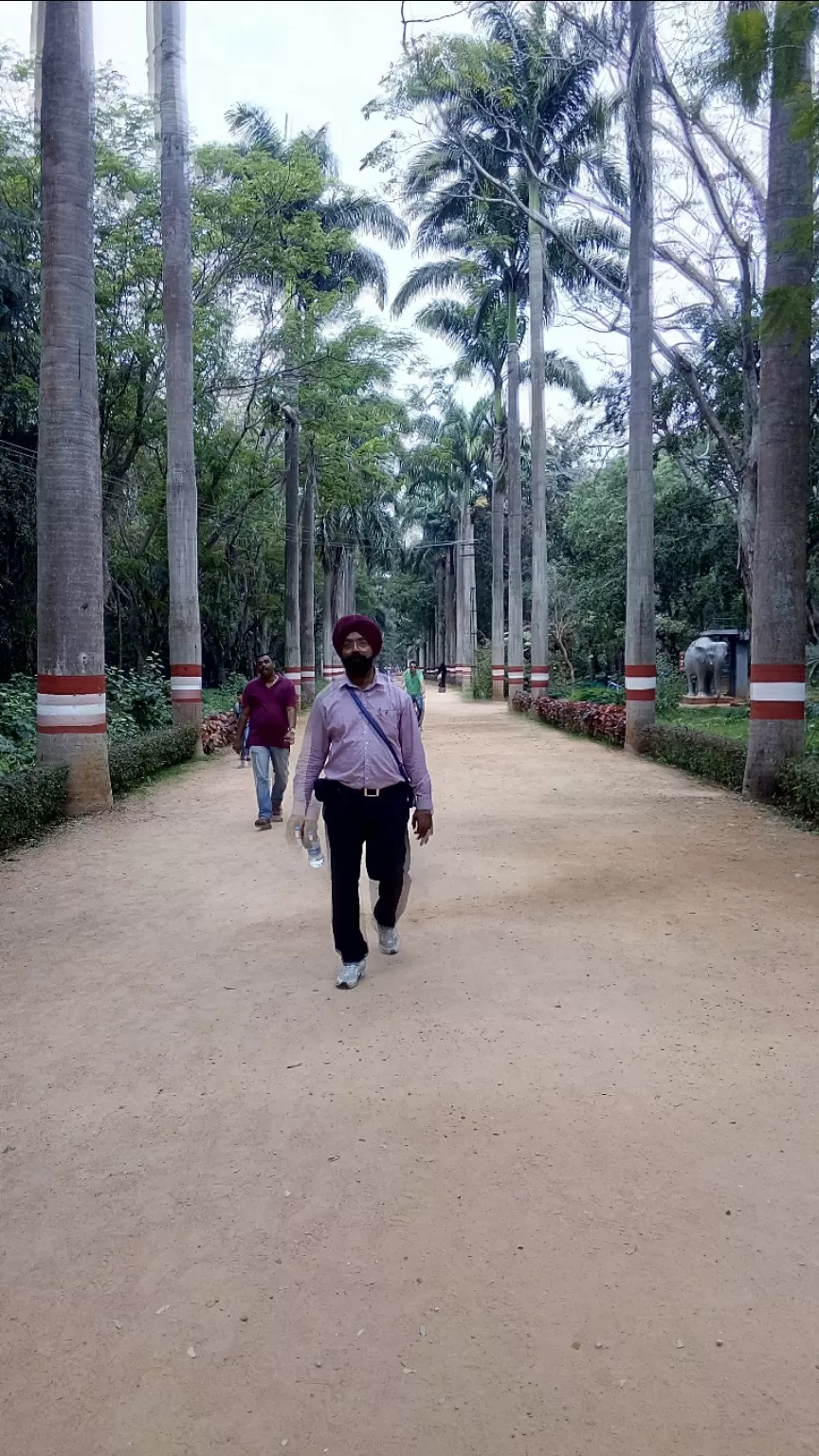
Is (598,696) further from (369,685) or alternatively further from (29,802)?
(369,685)

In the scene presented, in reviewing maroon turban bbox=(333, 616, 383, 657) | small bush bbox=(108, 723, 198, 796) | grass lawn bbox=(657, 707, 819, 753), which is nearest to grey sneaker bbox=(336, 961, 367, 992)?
maroon turban bbox=(333, 616, 383, 657)

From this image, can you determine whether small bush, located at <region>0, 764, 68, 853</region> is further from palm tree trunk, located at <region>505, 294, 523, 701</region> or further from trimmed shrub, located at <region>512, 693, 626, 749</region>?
palm tree trunk, located at <region>505, 294, 523, 701</region>

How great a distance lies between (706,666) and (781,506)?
14813 millimetres

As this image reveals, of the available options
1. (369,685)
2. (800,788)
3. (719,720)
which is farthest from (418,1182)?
(719,720)

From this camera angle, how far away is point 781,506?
10734 millimetres

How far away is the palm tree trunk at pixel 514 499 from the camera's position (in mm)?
32094

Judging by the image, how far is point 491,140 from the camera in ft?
77.7

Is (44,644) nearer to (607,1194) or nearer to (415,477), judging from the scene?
(607,1194)

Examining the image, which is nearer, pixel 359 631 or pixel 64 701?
pixel 359 631

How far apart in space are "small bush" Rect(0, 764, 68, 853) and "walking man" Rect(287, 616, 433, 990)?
477 centimetres

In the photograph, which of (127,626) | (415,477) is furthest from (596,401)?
(415,477)

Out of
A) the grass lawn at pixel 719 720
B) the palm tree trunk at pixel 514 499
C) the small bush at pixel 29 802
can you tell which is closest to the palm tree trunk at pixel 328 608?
the palm tree trunk at pixel 514 499

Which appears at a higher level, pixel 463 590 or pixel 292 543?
pixel 463 590

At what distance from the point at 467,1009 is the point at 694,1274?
2.04 metres
